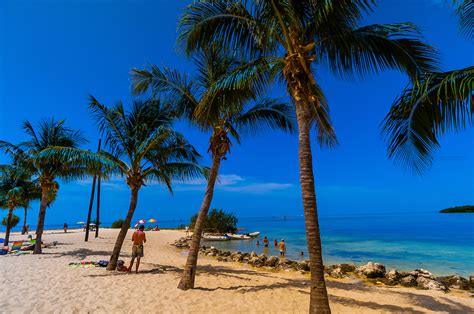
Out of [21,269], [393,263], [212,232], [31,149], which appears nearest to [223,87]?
[21,269]

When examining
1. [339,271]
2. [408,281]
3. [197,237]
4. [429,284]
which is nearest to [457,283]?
[429,284]

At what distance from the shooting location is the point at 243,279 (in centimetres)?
1005

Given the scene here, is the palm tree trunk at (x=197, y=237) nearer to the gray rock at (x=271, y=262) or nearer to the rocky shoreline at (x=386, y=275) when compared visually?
the rocky shoreline at (x=386, y=275)

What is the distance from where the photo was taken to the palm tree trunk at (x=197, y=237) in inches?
319

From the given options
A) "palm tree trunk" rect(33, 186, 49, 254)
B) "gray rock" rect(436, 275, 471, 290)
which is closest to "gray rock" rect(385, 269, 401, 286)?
"gray rock" rect(436, 275, 471, 290)

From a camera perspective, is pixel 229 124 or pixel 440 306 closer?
pixel 440 306

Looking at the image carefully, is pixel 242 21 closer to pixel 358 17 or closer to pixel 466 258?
pixel 358 17

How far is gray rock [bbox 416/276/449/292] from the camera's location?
455 inches

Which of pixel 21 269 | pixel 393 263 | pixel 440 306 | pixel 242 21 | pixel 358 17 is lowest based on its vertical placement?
pixel 393 263

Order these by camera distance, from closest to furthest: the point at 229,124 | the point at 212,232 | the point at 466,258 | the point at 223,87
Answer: the point at 223,87
the point at 229,124
the point at 466,258
the point at 212,232

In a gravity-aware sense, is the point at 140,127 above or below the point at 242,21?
below

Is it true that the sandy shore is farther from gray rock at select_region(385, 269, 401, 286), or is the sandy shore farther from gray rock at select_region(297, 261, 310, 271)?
A: gray rock at select_region(297, 261, 310, 271)

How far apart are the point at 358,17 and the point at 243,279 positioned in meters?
8.73

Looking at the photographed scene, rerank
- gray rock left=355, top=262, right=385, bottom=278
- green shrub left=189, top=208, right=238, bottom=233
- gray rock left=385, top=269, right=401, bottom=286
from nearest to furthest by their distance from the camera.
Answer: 1. gray rock left=385, top=269, right=401, bottom=286
2. gray rock left=355, top=262, right=385, bottom=278
3. green shrub left=189, top=208, right=238, bottom=233
